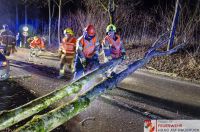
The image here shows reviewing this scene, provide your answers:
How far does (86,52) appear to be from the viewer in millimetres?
8031

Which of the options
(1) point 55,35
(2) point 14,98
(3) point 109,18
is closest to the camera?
(2) point 14,98

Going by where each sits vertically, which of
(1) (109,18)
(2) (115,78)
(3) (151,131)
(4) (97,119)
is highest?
(1) (109,18)

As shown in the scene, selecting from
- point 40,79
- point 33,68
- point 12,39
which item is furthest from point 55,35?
point 40,79

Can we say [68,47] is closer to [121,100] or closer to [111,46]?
[111,46]

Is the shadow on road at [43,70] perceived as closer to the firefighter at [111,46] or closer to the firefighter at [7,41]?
the firefighter at [7,41]

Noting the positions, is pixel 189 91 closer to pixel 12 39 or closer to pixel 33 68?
pixel 33 68

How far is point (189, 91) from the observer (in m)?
9.43

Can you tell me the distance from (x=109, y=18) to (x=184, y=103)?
42.1 feet

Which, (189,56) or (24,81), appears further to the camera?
(189,56)

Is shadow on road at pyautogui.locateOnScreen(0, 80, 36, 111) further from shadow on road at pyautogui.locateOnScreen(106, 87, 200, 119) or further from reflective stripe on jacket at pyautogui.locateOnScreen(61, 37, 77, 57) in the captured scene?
shadow on road at pyautogui.locateOnScreen(106, 87, 200, 119)

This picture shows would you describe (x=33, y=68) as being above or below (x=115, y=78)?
below

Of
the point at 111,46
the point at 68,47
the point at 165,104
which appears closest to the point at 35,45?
the point at 68,47

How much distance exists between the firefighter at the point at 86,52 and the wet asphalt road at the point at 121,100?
964 mm

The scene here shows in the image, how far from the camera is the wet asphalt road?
6.02 meters
